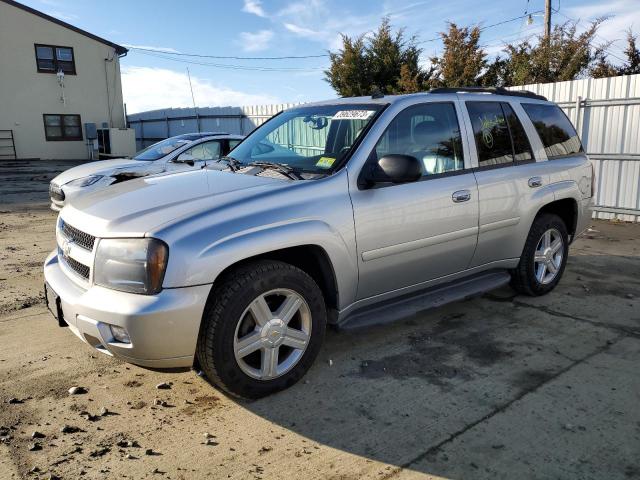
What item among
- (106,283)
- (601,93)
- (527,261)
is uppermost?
(601,93)

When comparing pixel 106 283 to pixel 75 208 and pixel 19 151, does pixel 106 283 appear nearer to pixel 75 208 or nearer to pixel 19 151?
pixel 75 208

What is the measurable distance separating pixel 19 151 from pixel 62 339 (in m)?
25.1

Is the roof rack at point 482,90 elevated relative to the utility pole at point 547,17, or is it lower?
lower

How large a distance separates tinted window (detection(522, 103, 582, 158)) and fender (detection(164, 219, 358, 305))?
2.65 meters

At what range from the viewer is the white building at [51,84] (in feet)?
79.7

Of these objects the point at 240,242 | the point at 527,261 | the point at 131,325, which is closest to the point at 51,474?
the point at 131,325

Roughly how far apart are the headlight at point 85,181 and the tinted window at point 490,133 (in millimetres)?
5716

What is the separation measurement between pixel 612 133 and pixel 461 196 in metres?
6.84

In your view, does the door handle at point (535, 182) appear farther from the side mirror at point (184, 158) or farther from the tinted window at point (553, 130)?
the side mirror at point (184, 158)

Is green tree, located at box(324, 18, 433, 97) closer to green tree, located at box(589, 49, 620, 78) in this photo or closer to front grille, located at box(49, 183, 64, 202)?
green tree, located at box(589, 49, 620, 78)

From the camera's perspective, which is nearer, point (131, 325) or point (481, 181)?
point (131, 325)

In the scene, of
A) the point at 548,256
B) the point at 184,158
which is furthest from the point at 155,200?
the point at 184,158

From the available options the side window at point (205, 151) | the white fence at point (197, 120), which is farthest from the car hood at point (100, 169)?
the white fence at point (197, 120)

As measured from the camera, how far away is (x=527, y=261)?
486 cm
